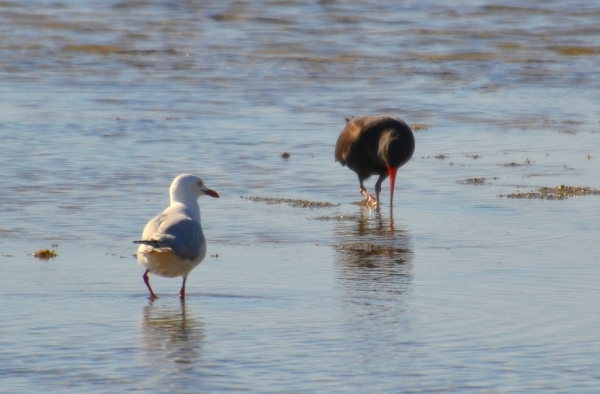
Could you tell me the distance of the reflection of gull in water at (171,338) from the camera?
5.86 metres

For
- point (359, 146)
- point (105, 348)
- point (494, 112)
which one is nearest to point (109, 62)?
point (494, 112)

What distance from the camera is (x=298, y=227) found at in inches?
366

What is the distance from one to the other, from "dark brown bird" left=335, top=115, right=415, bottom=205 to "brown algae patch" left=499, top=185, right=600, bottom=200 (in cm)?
106

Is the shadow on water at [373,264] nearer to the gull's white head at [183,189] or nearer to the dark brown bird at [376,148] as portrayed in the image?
the dark brown bird at [376,148]

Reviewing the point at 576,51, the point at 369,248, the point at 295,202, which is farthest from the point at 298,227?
the point at 576,51

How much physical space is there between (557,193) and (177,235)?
15.0 feet

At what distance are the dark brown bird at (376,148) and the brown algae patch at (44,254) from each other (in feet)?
11.3

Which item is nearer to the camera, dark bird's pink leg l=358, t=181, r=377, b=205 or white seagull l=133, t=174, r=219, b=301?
white seagull l=133, t=174, r=219, b=301

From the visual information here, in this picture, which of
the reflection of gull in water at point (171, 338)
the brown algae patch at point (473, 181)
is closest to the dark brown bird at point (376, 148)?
the brown algae patch at point (473, 181)

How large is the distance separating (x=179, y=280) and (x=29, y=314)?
135 cm

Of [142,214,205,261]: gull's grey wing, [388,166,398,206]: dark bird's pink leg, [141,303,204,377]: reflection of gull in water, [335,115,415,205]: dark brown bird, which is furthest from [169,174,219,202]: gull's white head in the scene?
[335,115,415,205]: dark brown bird

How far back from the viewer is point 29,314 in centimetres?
665

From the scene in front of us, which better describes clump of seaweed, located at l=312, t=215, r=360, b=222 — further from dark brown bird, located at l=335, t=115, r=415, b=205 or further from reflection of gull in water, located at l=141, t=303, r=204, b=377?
reflection of gull in water, located at l=141, t=303, r=204, b=377

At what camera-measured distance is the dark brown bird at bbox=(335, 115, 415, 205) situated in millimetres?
11086
